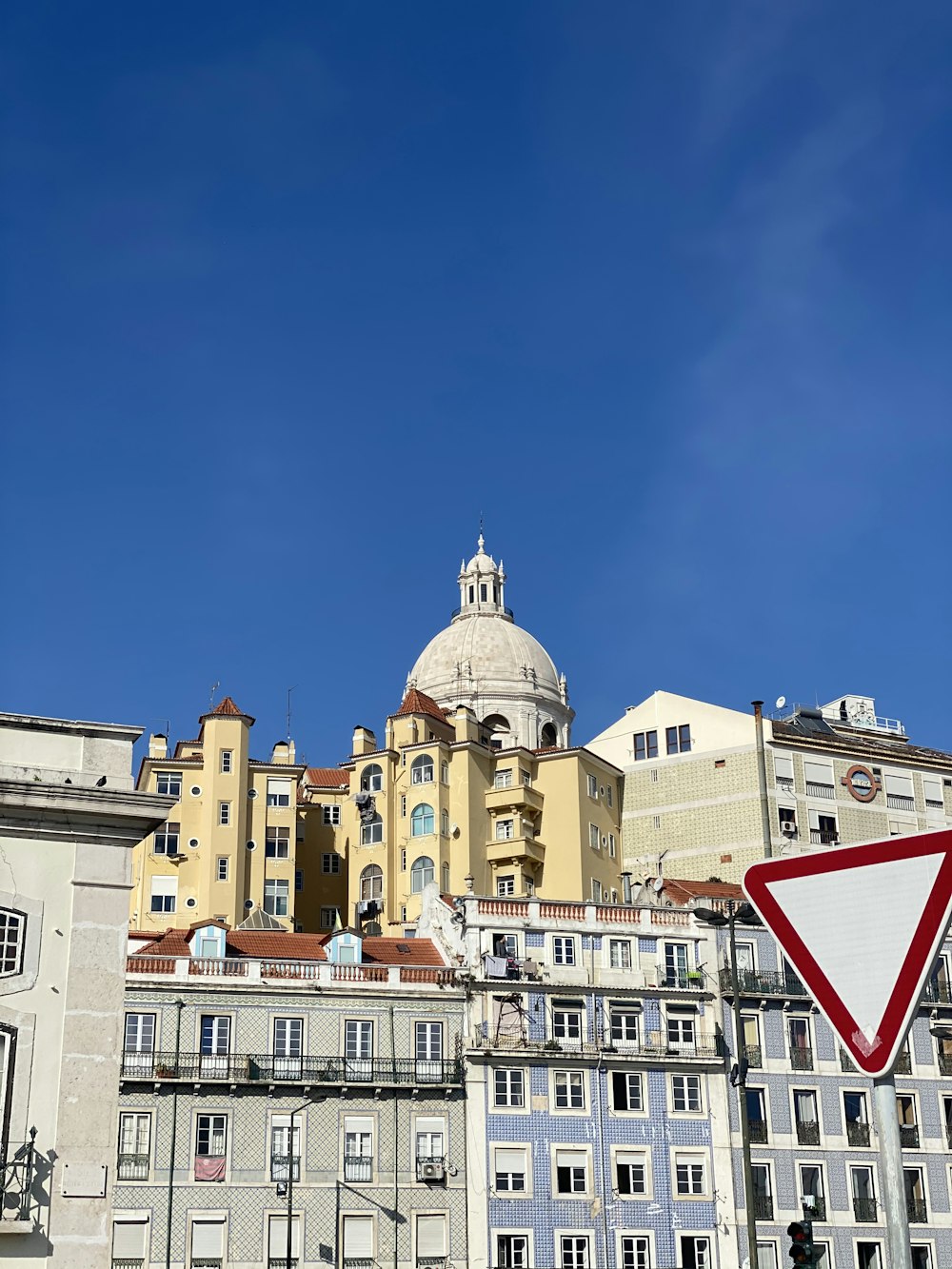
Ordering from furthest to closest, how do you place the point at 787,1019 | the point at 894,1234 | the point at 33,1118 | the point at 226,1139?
the point at 787,1019, the point at 226,1139, the point at 33,1118, the point at 894,1234

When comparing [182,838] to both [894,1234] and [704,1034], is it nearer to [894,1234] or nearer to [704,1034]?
[704,1034]

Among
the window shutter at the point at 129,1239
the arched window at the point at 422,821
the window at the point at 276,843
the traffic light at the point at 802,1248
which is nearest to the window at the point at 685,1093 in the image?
the window shutter at the point at 129,1239

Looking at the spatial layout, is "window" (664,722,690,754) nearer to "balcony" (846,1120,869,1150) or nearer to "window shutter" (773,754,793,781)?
"window shutter" (773,754,793,781)

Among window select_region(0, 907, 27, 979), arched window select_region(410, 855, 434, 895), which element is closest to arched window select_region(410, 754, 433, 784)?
arched window select_region(410, 855, 434, 895)

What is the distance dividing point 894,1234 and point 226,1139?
5044 cm

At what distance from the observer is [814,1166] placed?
5838 cm

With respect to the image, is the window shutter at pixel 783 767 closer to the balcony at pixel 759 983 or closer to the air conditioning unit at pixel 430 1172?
the balcony at pixel 759 983

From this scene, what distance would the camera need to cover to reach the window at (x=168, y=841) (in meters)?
83.2

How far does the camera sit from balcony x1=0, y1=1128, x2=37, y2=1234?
893 inches

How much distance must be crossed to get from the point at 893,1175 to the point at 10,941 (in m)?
20.9

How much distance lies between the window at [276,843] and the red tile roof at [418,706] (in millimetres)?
8402

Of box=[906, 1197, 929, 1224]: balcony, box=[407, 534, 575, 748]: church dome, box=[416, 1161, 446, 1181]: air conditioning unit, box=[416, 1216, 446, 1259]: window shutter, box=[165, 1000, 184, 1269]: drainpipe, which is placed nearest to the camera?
box=[165, 1000, 184, 1269]: drainpipe

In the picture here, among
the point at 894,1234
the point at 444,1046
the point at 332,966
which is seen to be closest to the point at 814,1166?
the point at 444,1046

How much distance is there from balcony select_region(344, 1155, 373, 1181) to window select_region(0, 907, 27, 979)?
3177cm
